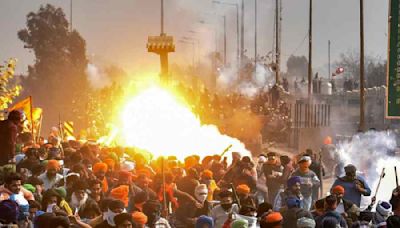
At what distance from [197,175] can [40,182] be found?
10.9 ft

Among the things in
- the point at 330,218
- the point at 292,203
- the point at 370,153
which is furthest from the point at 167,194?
the point at 370,153

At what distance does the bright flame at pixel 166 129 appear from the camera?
29638 millimetres

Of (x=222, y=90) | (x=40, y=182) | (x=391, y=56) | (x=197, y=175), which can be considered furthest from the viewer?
(x=222, y=90)

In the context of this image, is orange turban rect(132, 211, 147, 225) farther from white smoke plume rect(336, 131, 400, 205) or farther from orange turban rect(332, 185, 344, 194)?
white smoke plume rect(336, 131, 400, 205)

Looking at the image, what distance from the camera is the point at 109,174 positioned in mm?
16047

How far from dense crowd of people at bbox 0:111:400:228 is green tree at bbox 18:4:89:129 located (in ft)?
173

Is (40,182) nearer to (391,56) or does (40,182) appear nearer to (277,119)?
(391,56)

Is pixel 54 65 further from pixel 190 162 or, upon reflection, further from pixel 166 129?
pixel 190 162

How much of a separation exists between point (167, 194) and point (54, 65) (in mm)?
57957

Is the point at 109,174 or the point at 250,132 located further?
the point at 250,132

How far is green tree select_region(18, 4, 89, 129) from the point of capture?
2842 inches

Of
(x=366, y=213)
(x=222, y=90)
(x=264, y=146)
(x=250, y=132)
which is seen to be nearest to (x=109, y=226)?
(x=366, y=213)

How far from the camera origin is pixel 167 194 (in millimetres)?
15258

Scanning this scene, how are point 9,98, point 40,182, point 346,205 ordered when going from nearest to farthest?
point 346,205, point 40,182, point 9,98
